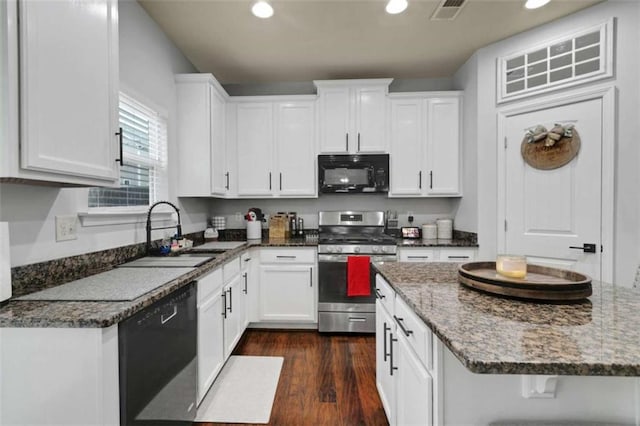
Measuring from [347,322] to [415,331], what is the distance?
79.1 inches

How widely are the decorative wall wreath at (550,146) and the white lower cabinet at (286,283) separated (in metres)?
2.21

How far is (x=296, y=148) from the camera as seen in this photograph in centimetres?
347

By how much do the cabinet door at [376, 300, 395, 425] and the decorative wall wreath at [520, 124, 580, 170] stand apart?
2028 mm

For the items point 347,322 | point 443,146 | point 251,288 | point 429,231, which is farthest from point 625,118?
point 251,288

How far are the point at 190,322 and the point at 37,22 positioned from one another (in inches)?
56.5

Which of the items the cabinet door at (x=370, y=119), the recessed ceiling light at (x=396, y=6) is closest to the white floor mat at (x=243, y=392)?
the cabinet door at (x=370, y=119)

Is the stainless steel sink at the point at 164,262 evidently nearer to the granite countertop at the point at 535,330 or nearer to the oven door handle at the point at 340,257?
the oven door handle at the point at 340,257

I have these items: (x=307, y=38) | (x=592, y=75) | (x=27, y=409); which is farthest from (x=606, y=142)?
(x=27, y=409)

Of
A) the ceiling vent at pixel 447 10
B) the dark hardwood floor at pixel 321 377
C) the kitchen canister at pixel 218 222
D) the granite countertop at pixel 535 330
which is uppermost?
the ceiling vent at pixel 447 10

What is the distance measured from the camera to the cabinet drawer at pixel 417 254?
3088 mm

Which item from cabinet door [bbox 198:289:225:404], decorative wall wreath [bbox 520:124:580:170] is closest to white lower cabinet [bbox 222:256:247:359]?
cabinet door [bbox 198:289:225:404]

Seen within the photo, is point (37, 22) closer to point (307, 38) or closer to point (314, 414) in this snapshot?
point (307, 38)

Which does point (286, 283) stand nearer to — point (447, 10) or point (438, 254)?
point (438, 254)

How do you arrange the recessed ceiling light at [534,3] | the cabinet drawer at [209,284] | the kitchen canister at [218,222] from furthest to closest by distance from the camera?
the kitchen canister at [218,222], the recessed ceiling light at [534,3], the cabinet drawer at [209,284]
